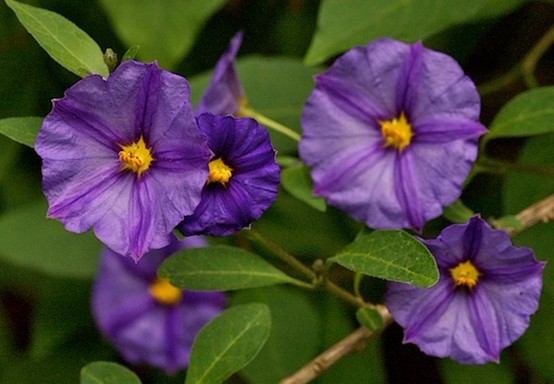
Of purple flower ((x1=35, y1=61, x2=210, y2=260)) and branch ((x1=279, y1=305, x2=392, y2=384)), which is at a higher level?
purple flower ((x1=35, y1=61, x2=210, y2=260))

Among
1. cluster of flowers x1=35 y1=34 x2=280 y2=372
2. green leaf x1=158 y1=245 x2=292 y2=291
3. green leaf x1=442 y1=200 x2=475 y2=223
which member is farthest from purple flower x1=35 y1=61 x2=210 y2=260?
green leaf x1=442 y1=200 x2=475 y2=223

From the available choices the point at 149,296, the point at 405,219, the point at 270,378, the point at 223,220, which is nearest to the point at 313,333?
the point at 270,378

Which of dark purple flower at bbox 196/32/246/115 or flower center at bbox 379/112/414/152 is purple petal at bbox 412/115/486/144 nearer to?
flower center at bbox 379/112/414/152

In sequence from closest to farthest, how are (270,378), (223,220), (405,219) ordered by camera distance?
1. (223,220)
2. (405,219)
3. (270,378)

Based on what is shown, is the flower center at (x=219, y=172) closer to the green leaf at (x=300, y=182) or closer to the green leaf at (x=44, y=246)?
the green leaf at (x=300, y=182)

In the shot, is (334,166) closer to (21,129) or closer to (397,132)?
(397,132)

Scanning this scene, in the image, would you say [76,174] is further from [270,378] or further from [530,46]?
[530,46]
